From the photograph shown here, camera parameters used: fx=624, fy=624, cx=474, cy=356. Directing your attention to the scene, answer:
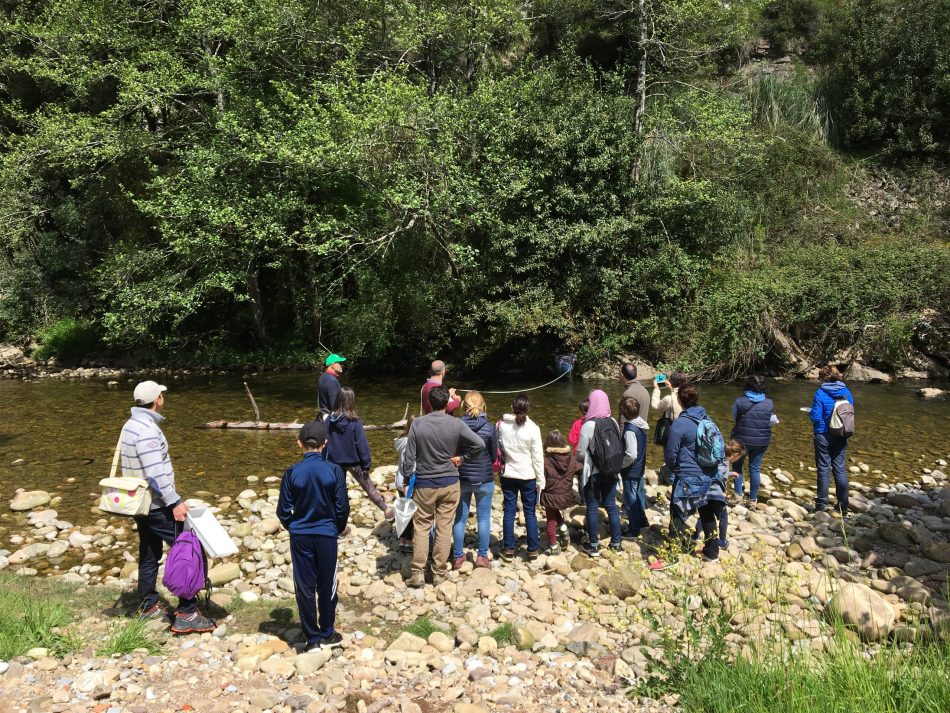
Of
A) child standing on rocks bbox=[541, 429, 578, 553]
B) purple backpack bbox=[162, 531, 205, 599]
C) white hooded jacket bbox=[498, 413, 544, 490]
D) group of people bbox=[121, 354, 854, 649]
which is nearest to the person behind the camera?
group of people bbox=[121, 354, 854, 649]

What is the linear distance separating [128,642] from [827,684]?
5102 millimetres

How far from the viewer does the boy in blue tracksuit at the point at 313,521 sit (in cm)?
509

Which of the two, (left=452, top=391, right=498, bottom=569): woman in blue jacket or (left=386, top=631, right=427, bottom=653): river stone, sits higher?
(left=452, top=391, right=498, bottom=569): woman in blue jacket

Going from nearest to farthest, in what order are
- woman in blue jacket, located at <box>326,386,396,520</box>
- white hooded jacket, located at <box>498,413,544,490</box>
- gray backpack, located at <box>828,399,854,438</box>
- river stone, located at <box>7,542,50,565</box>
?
white hooded jacket, located at <box>498,413,544,490</box>
river stone, located at <box>7,542,50,565</box>
woman in blue jacket, located at <box>326,386,396,520</box>
gray backpack, located at <box>828,399,854,438</box>

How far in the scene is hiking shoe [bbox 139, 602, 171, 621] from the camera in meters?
5.54

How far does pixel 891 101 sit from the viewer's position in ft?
80.1

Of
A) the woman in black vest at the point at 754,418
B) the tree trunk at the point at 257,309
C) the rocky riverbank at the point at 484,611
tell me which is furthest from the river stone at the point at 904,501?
the tree trunk at the point at 257,309

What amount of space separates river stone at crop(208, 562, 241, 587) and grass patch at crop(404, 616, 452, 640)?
7.47 ft

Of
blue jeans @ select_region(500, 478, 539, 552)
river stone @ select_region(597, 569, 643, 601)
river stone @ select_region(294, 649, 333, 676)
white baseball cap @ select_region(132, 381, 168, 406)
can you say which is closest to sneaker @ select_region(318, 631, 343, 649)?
river stone @ select_region(294, 649, 333, 676)

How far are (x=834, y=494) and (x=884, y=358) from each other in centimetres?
→ 1088

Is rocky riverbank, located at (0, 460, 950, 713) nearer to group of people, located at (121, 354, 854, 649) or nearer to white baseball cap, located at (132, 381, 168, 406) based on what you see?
group of people, located at (121, 354, 854, 649)

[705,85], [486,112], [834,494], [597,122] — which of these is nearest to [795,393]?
[834,494]

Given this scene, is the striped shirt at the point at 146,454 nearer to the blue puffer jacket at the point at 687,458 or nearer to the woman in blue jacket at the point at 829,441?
the blue puffer jacket at the point at 687,458

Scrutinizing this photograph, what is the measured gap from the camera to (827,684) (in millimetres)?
3775
